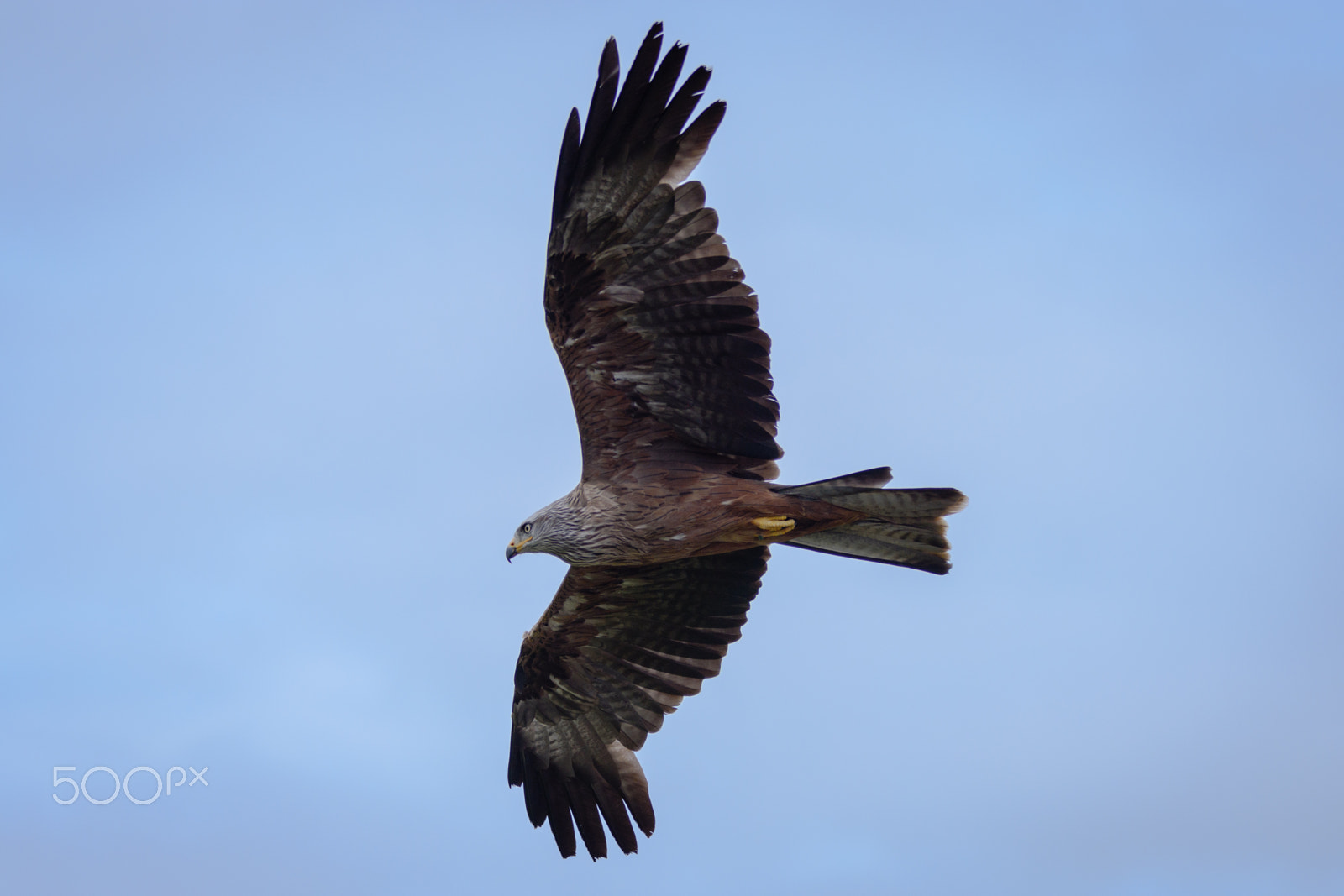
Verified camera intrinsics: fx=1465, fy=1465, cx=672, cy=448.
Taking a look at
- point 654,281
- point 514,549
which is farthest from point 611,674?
point 654,281

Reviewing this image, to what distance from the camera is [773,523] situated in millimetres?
9438

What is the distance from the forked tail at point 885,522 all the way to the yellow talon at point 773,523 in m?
0.19

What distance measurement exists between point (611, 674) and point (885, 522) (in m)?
2.53

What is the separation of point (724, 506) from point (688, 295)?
1384 mm

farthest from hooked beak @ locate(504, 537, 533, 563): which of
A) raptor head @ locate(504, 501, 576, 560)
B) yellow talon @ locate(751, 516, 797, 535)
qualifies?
yellow talon @ locate(751, 516, 797, 535)

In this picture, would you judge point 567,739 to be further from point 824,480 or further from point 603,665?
point 824,480

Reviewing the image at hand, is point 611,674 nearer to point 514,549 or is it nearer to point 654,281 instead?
point 514,549

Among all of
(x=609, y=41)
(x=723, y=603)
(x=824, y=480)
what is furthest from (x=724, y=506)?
(x=609, y=41)

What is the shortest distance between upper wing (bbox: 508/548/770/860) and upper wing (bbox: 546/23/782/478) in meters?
1.29

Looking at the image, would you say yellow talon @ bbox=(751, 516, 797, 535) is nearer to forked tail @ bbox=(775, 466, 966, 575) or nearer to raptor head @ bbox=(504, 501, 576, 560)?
forked tail @ bbox=(775, 466, 966, 575)

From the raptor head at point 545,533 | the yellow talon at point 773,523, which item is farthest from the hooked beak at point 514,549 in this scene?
the yellow talon at point 773,523

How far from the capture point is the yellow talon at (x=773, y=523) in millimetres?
9430

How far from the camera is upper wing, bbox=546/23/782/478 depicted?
892cm

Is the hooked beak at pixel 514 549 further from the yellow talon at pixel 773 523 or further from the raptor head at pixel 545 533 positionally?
the yellow talon at pixel 773 523
